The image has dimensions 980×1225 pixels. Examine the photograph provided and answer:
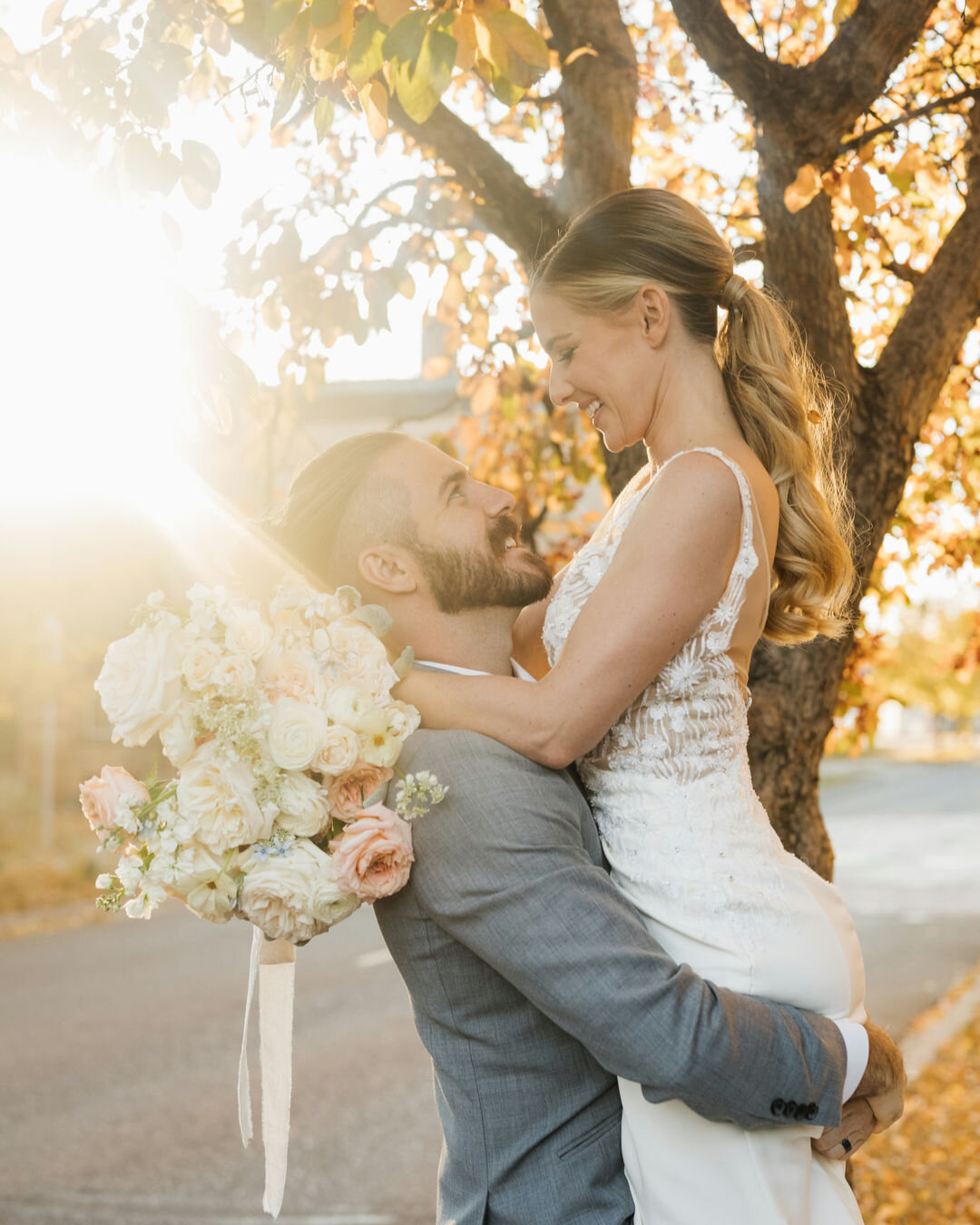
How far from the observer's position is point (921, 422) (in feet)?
11.2

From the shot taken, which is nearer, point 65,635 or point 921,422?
point 921,422

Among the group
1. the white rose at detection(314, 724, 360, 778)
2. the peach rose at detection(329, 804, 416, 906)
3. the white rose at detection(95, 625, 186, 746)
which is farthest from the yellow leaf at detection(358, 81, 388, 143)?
the peach rose at detection(329, 804, 416, 906)

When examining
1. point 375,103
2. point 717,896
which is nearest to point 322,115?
point 375,103

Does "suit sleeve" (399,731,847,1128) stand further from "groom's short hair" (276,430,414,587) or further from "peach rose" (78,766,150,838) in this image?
"groom's short hair" (276,430,414,587)

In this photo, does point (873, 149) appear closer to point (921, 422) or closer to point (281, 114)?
point (921, 422)

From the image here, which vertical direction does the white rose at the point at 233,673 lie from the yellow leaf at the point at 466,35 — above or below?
below

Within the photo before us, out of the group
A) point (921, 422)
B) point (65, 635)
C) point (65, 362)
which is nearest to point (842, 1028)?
point (921, 422)

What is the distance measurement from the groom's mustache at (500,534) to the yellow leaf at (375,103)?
3.12ft

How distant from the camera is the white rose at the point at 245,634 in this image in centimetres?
206

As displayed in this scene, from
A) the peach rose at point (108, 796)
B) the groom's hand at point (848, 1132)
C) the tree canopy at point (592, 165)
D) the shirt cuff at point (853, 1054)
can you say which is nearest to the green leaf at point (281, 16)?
the tree canopy at point (592, 165)

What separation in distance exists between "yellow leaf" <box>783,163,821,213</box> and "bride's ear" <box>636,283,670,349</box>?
772mm

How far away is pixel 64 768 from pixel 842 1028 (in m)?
22.8

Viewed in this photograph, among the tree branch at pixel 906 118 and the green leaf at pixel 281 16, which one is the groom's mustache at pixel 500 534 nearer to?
the green leaf at pixel 281 16

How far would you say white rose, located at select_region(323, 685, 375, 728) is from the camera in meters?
2.02
